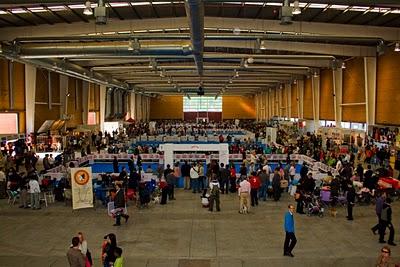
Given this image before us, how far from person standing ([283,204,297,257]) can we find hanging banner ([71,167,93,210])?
7140 mm

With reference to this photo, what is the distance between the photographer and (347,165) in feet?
56.9

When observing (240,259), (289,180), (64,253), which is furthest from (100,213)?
(289,180)

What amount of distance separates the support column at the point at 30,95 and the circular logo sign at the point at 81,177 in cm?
1774

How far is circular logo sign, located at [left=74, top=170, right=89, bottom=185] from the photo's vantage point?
1404 cm

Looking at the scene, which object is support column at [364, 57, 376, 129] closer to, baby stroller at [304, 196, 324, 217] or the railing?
the railing

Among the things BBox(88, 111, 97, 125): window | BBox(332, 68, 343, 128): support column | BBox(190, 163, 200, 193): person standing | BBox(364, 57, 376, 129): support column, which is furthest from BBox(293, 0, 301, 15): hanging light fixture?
BBox(88, 111, 97, 125): window

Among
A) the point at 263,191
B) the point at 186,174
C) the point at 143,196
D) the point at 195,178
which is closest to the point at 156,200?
the point at 143,196

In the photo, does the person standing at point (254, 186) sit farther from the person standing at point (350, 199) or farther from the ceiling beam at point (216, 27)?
the ceiling beam at point (216, 27)

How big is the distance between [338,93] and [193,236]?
28.7 m

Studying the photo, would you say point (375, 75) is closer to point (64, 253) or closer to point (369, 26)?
point (369, 26)

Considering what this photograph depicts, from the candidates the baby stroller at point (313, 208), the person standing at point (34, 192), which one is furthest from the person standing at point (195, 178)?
the person standing at point (34, 192)

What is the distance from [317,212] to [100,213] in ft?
22.2

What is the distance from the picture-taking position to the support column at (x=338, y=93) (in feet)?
119

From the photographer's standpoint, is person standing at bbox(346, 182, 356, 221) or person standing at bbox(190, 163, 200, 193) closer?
person standing at bbox(346, 182, 356, 221)
